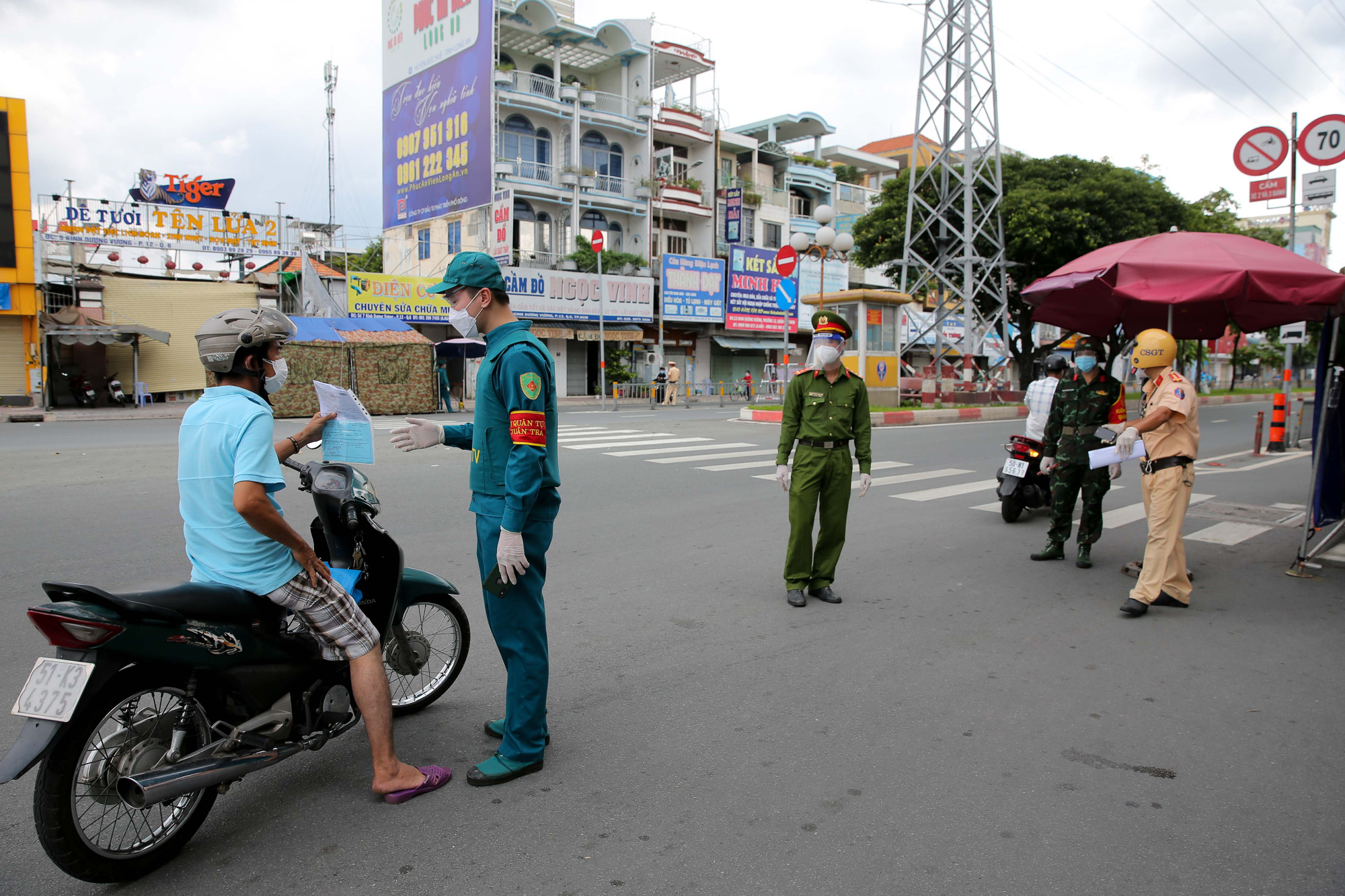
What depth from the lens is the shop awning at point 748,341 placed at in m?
36.0

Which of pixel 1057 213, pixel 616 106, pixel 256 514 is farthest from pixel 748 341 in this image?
pixel 256 514

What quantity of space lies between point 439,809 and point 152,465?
1001cm

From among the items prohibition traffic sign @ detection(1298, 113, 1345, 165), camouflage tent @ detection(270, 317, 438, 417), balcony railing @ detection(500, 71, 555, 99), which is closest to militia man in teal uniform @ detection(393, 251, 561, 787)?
prohibition traffic sign @ detection(1298, 113, 1345, 165)

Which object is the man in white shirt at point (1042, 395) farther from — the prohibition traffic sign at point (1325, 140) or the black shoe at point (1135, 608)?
the prohibition traffic sign at point (1325, 140)

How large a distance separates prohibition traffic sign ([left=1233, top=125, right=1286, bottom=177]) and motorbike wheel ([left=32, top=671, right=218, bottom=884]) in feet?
43.5

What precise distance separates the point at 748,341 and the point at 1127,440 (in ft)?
105

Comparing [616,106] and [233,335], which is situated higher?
[616,106]

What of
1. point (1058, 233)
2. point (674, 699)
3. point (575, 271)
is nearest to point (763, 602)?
point (674, 699)

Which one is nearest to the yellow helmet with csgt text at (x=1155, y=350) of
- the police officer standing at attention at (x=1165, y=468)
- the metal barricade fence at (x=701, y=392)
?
the police officer standing at attention at (x=1165, y=468)

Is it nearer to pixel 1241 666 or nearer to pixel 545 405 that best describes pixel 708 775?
pixel 545 405

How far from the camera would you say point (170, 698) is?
102 inches

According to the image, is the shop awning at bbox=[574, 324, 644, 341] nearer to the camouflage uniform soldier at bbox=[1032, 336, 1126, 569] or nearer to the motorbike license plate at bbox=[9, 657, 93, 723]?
the camouflage uniform soldier at bbox=[1032, 336, 1126, 569]

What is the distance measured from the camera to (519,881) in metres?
2.50

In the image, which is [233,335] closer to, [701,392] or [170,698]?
[170,698]
